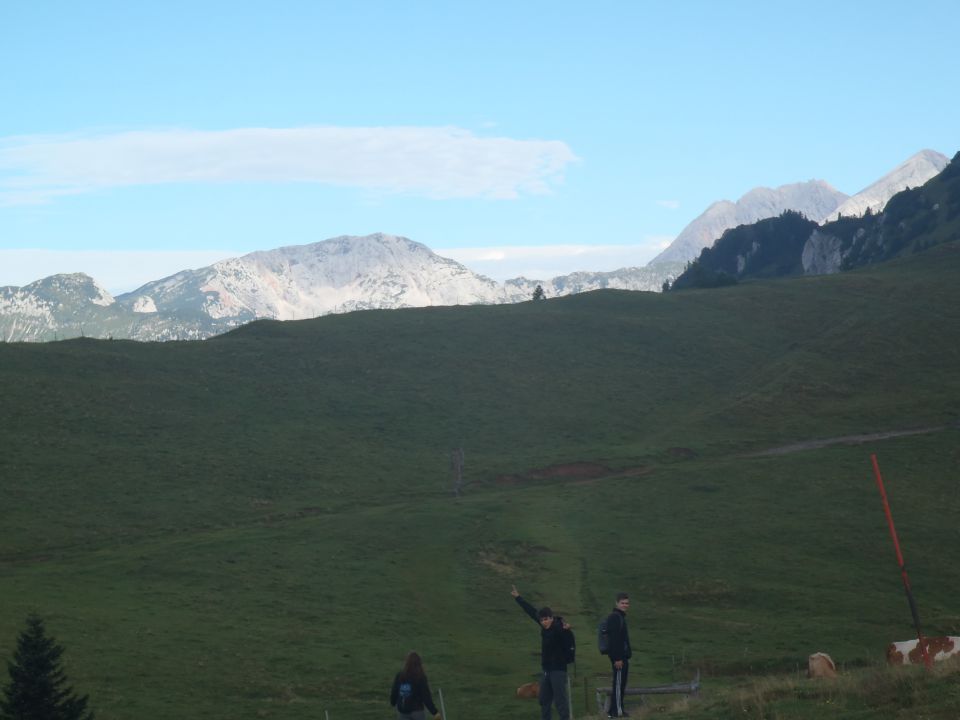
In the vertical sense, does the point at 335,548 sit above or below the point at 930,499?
above

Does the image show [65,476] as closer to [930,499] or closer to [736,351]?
[930,499]

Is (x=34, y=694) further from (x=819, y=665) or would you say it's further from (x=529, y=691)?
(x=819, y=665)

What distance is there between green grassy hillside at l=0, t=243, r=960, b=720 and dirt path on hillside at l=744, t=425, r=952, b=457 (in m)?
2.17

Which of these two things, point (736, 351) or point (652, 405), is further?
point (736, 351)

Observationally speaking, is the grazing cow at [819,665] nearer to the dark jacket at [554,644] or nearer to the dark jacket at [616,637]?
the dark jacket at [616,637]

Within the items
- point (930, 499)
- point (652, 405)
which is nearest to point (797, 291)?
point (652, 405)

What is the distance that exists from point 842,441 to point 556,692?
80.6 metres

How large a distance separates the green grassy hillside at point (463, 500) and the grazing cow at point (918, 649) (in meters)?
10.0

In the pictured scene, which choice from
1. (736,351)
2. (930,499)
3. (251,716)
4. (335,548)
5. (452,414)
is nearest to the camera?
(251,716)

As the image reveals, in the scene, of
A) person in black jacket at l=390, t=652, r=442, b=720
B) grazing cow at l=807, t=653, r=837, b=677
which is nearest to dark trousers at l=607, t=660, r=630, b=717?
person in black jacket at l=390, t=652, r=442, b=720

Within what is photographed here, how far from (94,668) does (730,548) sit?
39637mm

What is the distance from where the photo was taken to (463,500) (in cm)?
8225

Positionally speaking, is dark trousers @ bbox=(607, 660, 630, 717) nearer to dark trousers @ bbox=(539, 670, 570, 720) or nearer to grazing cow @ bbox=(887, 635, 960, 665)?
dark trousers @ bbox=(539, 670, 570, 720)

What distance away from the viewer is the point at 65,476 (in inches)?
3179
